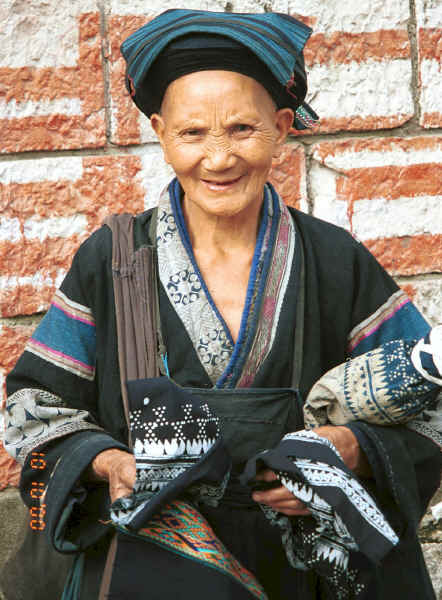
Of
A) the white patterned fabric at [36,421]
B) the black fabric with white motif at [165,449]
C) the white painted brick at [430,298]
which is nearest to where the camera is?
the black fabric with white motif at [165,449]

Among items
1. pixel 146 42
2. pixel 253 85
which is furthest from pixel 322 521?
pixel 146 42

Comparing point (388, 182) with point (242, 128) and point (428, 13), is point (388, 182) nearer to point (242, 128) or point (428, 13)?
point (428, 13)

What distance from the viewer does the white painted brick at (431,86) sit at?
2568 millimetres

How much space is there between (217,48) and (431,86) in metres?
1.11

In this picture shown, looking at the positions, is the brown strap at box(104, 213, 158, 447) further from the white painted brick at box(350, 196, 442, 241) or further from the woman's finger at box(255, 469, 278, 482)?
the white painted brick at box(350, 196, 442, 241)

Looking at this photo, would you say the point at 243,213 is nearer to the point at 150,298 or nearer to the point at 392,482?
the point at 150,298

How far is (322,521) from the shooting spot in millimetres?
1565

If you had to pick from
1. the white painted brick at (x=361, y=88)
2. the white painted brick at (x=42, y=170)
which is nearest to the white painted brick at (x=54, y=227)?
the white painted brick at (x=42, y=170)

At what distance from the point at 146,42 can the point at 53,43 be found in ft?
2.65

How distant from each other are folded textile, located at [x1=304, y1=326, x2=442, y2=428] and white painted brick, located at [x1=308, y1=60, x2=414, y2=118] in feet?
3.55

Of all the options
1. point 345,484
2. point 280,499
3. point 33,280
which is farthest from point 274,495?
point 33,280

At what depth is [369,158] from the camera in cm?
258

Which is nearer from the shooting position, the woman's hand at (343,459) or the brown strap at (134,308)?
the woman's hand at (343,459)

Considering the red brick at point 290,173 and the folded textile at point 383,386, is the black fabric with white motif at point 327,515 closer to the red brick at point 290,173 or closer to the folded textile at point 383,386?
the folded textile at point 383,386
